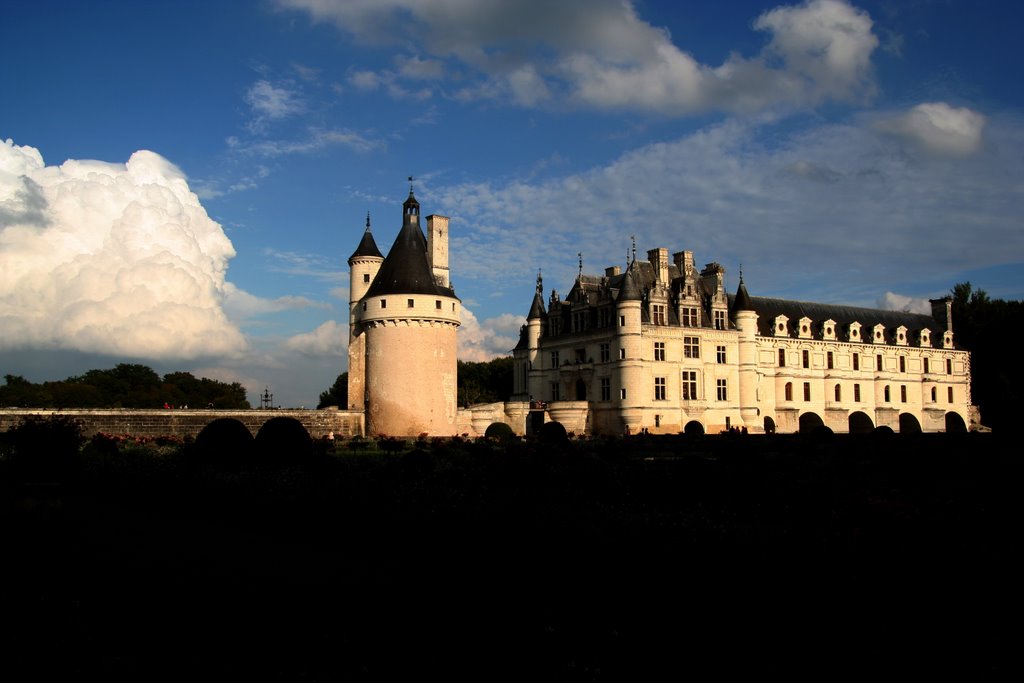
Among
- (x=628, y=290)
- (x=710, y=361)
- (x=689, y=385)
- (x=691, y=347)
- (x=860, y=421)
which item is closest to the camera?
(x=628, y=290)

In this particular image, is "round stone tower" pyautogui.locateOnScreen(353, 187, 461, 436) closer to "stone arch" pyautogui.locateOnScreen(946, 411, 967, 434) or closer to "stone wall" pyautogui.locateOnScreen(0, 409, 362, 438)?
"stone wall" pyautogui.locateOnScreen(0, 409, 362, 438)

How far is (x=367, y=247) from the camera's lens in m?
44.8

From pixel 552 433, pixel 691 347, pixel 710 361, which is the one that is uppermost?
pixel 691 347

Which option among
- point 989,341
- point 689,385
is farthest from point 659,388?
point 989,341

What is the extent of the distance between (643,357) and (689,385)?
11.9 feet

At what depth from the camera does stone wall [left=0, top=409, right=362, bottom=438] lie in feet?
111

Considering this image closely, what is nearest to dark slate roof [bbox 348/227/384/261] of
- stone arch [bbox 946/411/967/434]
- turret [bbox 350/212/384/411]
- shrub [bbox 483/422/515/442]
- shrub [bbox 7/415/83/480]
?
turret [bbox 350/212/384/411]

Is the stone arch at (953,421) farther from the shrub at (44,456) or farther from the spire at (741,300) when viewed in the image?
the shrub at (44,456)

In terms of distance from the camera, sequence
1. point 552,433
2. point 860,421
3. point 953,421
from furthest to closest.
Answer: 1. point 953,421
2. point 860,421
3. point 552,433

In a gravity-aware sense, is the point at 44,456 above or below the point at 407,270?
below

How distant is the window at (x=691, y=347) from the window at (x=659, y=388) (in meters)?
2.02

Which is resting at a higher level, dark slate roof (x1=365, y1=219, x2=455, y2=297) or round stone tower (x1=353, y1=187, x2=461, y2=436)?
dark slate roof (x1=365, y1=219, x2=455, y2=297)

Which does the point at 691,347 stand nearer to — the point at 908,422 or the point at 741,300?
the point at 741,300

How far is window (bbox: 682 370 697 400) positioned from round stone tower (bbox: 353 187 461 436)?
13.0 metres
